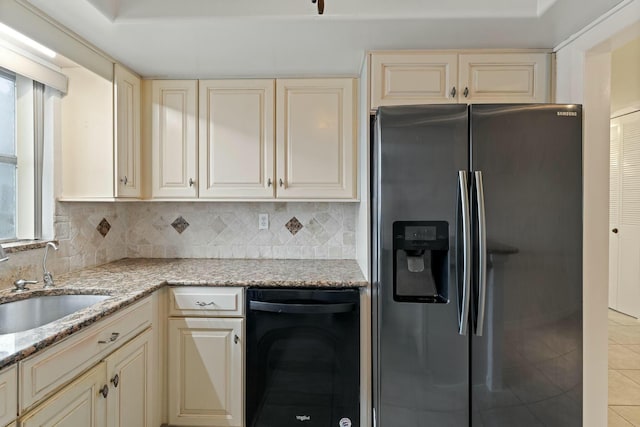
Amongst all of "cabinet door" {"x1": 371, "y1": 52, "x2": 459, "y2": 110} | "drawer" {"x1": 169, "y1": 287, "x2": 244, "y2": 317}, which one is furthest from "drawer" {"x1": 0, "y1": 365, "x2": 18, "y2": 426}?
"cabinet door" {"x1": 371, "y1": 52, "x2": 459, "y2": 110}

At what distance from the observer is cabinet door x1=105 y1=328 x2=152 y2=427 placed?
4.74 ft

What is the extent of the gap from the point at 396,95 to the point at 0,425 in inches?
77.7

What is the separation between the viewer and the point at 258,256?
2566 mm

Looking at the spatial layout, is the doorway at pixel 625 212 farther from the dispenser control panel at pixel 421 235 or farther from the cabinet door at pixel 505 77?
the dispenser control panel at pixel 421 235

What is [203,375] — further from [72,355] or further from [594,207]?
[594,207]

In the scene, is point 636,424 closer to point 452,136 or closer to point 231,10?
point 452,136

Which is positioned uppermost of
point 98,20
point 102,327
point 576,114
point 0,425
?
point 98,20

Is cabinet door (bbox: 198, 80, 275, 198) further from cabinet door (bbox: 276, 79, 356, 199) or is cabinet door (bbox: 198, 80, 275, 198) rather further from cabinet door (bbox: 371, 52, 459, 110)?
cabinet door (bbox: 371, 52, 459, 110)

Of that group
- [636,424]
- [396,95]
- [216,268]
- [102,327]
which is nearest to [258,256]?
[216,268]

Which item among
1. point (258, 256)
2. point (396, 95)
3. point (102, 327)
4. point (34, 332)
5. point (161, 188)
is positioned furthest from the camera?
point (258, 256)

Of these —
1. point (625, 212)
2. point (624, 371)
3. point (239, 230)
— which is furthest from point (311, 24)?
point (625, 212)

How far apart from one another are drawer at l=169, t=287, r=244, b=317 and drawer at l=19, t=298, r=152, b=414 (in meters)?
0.27

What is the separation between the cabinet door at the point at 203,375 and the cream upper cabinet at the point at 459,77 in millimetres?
1512

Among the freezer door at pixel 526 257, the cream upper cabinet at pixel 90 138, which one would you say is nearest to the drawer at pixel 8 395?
the cream upper cabinet at pixel 90 138
